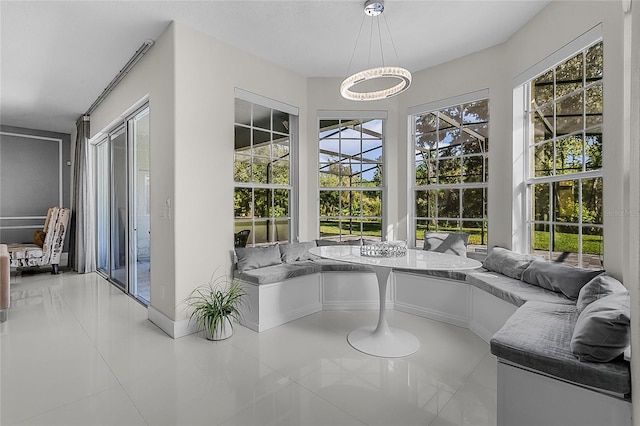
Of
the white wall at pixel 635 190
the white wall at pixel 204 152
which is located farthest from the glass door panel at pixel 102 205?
the white wall at pixel 635 190

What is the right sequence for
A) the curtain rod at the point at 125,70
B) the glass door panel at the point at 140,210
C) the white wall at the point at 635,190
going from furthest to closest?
the glass door panel at the point at 140,210, the curtain rod at the point at 125,70, the white wall at the point at 635,190

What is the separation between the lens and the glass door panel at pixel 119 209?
14.3 feet

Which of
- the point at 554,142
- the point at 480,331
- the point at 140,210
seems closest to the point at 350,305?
the point at 480,331

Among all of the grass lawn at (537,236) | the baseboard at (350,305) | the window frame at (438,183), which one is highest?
the window frame at (438,183)

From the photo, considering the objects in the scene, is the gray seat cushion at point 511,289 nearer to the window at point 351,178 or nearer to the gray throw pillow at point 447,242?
the gray throw pillow at point 447,242

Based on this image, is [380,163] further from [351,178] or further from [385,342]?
[385,342]

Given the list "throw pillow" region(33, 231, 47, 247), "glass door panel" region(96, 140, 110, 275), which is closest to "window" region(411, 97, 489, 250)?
"glass door panel" region(96, 140, 110, 275)

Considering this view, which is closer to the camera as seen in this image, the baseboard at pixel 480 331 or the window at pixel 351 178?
the baseboard at pixel 480 331

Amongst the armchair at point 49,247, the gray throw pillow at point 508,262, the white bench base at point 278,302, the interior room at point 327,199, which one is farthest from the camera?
the armchair at point 49,247

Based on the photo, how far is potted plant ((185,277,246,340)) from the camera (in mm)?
2789

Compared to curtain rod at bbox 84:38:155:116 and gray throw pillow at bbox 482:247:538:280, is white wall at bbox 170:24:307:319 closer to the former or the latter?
curtain rod at bbox 84:38:155:116

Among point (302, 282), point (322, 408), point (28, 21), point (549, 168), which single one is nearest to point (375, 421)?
point (322, 408)

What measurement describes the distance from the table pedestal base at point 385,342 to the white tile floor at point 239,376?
3.0 inches

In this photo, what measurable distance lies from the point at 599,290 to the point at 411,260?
1163 millimetres
